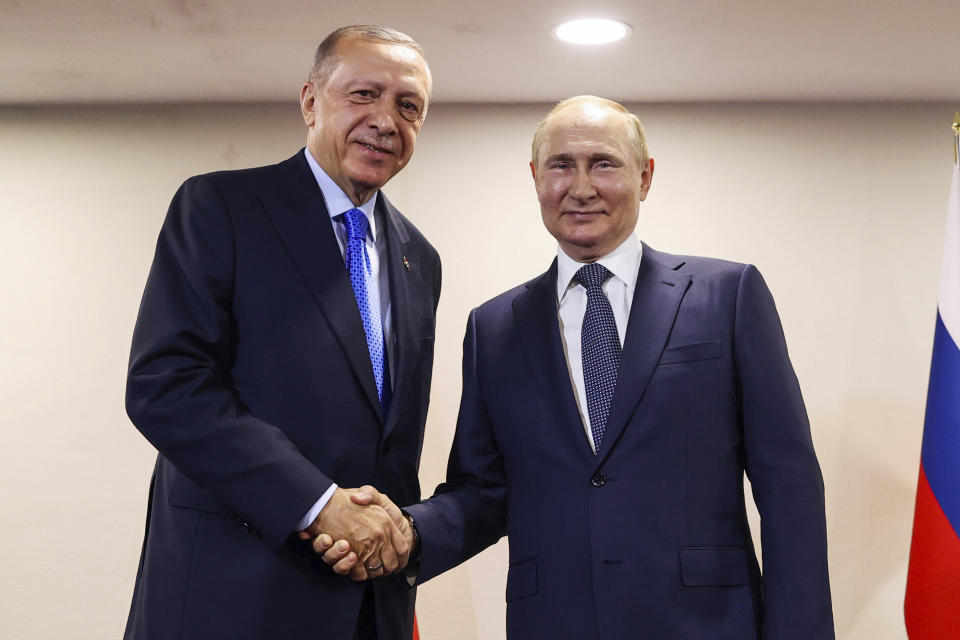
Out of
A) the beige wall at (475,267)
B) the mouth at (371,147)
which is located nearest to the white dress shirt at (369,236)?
the mouth at (371,147)

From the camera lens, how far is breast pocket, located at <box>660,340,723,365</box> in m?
1.94

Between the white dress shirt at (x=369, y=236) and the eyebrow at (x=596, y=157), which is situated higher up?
the eyebrow at (x=596, y=157)

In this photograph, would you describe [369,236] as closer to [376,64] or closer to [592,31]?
[376,64]

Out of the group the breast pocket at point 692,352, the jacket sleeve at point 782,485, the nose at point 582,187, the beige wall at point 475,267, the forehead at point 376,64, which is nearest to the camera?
the jacket sleeve at point 782,485

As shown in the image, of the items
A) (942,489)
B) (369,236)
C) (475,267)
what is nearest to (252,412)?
(369,236)

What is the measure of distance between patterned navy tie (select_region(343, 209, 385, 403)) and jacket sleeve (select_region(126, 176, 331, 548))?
0.27m

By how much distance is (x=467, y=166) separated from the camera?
4047mm

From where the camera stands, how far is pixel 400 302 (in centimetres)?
218

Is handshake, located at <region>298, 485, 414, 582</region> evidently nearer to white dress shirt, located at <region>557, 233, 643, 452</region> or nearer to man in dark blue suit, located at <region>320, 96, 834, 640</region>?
man in dark blue suit, located at <region>320, 96, 834, 640</region>

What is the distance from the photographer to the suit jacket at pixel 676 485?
185 cm

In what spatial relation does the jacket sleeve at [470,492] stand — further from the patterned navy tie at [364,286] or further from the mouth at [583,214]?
the mouth at [583,214]

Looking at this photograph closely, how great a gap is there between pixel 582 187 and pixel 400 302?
492mm

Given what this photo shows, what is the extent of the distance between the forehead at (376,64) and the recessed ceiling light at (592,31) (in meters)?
1.04

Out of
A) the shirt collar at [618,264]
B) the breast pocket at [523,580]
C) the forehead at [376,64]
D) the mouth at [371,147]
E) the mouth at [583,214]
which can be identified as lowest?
the breast pocket at [523,580]
